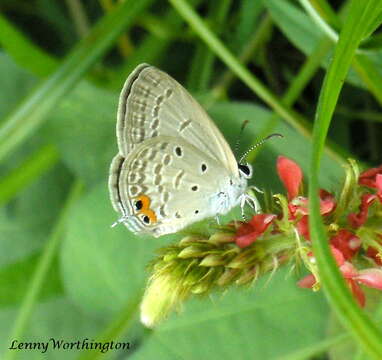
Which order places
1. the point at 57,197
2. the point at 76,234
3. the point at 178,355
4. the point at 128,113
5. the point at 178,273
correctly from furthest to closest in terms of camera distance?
1. the point at 57,197
2. the point at 76,234
3. the point at 178,355
4. the point at 128,113
5. the point at 178,273

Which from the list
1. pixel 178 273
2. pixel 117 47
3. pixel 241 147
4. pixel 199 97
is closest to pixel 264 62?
pixel 199 97

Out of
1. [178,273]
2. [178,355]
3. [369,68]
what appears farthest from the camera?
[178,355]

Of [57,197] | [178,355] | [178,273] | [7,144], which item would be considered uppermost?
[178,273]

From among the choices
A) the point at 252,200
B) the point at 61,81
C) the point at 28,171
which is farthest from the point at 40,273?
the point at 252,200

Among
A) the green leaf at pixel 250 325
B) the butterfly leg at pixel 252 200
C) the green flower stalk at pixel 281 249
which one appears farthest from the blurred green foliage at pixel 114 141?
the green flower stalk at pixel 281 249

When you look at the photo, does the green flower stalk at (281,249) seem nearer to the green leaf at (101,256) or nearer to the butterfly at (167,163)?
the butterfly at (167,163)

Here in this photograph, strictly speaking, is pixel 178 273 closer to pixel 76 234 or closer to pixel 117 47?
pixel 76 234

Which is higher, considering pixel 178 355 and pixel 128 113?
pixel 128 113
